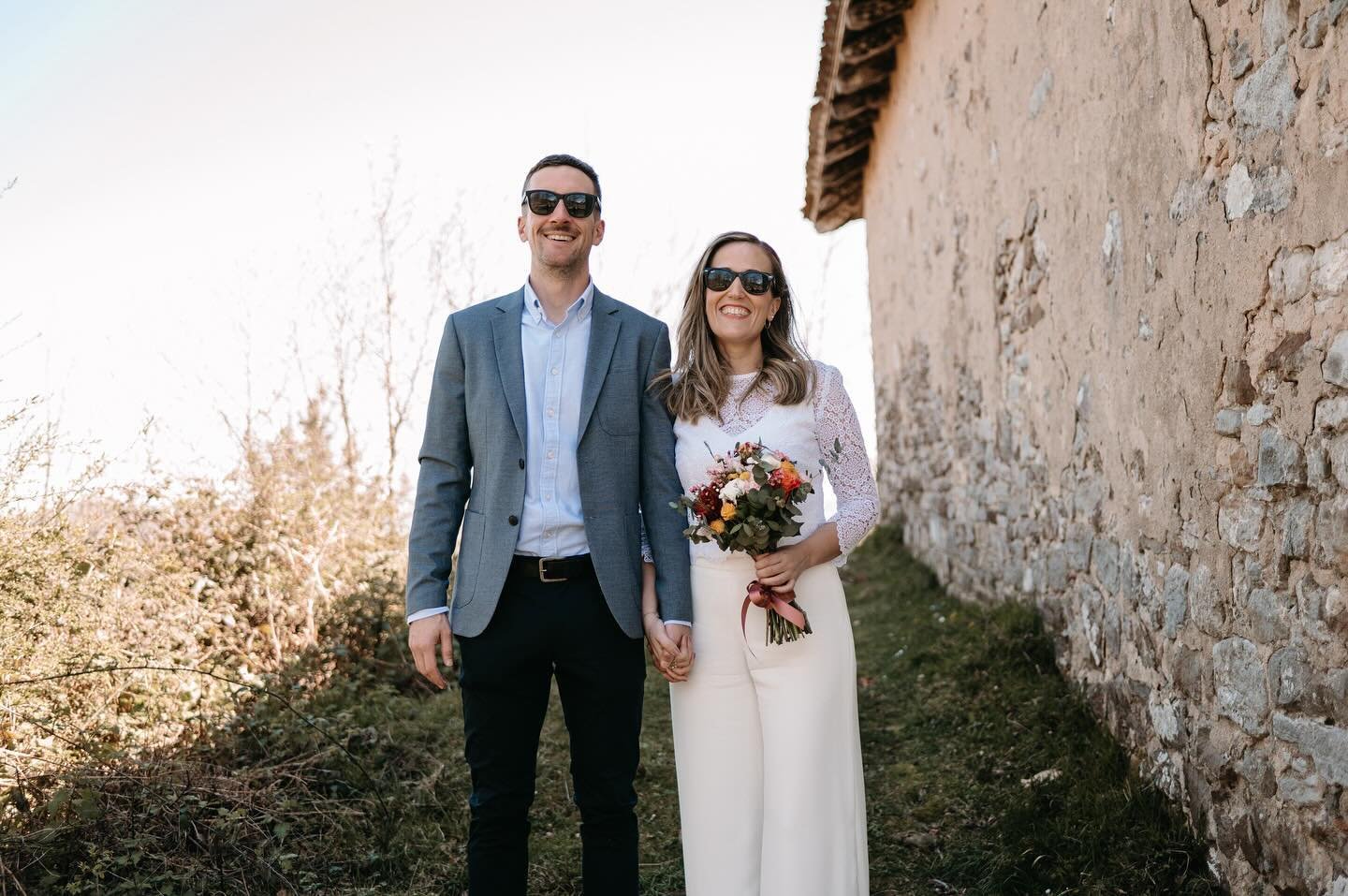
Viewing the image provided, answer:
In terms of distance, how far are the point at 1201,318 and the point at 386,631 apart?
442cm

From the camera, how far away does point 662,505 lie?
9.64 feet

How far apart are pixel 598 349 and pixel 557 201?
440 mm

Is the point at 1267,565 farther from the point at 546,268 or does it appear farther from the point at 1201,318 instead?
the point at 546,268

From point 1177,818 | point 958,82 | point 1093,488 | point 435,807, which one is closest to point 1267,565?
point 1177,818

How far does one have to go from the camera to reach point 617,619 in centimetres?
282

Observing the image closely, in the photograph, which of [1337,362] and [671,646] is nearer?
[1337,362]

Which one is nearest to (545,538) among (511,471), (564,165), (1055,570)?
(511,471)

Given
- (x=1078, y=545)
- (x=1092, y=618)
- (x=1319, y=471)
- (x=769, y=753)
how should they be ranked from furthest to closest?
1. (x=1078, y=545)
2. (x=1092, y=618)
3. (x=769, y=753)
4. (x=1319, y=471)

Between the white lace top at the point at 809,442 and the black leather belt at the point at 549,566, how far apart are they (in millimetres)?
238

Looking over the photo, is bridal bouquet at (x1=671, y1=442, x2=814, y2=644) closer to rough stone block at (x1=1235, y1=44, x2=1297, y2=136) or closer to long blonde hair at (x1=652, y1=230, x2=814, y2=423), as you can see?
long blonde hair at (x1=652, y1=230, x2=814, y2=423)

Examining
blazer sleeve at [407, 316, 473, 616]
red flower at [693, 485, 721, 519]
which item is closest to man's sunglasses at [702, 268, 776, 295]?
red flower at [693, 485, 721, 519]

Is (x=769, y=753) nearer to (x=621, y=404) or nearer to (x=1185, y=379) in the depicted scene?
(x=621, y=404)

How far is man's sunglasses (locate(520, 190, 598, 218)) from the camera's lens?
294 cm

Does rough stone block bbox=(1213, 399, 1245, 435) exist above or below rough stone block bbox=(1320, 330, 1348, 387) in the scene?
below
